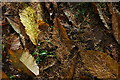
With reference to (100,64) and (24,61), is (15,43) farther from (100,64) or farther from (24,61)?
(100,64)

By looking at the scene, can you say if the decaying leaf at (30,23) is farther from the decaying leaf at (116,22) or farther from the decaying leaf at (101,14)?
the decaying leaf at (116,22)

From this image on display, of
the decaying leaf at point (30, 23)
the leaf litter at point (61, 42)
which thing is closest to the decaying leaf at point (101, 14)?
the leaf litter at point (61, 42)

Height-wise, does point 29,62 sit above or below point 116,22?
below

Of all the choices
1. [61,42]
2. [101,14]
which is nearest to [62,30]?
[61,42]

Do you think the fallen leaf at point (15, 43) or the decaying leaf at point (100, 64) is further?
the fallen leaf at point (15, 43)

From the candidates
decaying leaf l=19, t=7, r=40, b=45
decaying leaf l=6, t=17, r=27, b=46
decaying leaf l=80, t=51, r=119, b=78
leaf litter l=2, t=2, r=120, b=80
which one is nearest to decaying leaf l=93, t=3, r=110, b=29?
leaf litter l=2, t=2, r=120, b=80

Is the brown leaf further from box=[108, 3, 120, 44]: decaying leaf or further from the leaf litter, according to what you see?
box=[108, 3, 120, 44]: decaying leaf

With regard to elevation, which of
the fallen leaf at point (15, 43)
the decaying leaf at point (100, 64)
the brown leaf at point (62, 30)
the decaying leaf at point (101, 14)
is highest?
the decaying leaf at point (101, 14)
